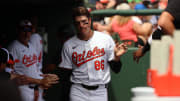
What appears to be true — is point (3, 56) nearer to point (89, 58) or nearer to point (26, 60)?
point (89, 58)

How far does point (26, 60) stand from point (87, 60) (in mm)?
1042

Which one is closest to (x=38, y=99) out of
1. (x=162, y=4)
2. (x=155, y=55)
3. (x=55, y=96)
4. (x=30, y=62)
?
(x=55, y=96)

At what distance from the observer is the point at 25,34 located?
168 inches

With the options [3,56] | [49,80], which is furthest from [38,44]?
[3,56]

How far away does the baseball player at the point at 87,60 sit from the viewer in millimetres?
3629

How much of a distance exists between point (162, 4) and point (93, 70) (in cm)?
532

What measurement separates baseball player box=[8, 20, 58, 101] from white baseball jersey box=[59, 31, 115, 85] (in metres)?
0.52

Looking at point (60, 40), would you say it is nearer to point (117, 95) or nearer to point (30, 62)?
point (30, 62)

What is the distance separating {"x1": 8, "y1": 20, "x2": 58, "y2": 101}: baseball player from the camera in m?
4.13

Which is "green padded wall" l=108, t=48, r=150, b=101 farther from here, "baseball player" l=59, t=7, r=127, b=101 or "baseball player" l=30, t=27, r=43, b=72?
"baseball player" l=30, t=27, r=43, b=72

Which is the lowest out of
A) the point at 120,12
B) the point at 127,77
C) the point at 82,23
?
the point at 127,77

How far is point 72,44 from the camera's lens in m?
3.69

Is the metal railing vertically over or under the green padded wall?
over

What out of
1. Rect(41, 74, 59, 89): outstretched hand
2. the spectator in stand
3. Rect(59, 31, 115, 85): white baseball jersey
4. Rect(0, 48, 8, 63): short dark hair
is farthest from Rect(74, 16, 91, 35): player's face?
the spectator in stand
